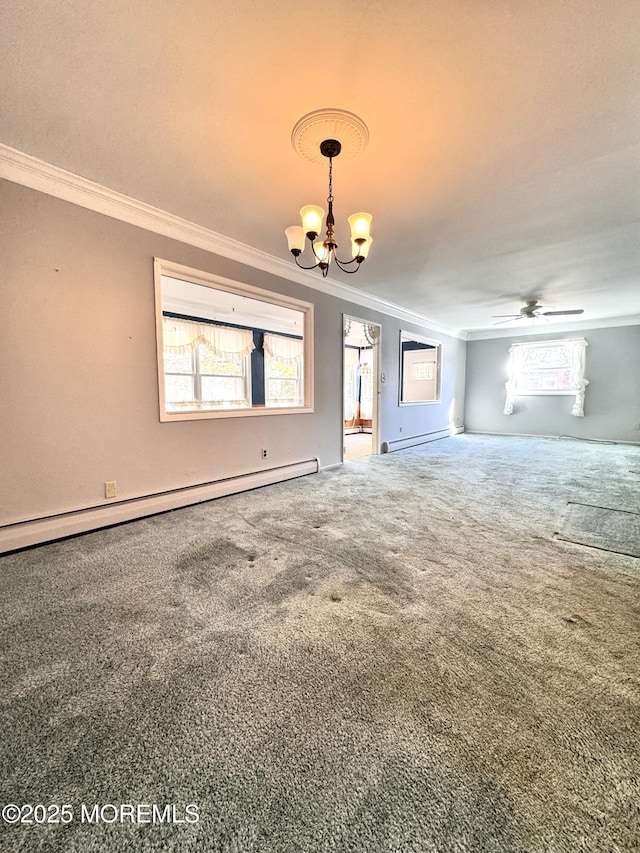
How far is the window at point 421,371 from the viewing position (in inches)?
302

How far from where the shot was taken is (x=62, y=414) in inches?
97.4

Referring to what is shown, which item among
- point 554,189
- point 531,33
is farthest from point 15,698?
point 554,189

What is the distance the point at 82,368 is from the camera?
256cm

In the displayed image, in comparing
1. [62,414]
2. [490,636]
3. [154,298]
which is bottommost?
[490,636]

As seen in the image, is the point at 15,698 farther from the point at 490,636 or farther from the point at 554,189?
the point at 554,189

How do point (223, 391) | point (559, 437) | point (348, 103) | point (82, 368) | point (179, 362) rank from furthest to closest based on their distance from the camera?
1. point (559, 437)
2. point (223, 391)
3. point (179, 362)
4. point (82, 368)
5. point (348, 103)

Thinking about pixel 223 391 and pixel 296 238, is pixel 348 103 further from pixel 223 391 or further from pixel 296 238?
pixel 223 391

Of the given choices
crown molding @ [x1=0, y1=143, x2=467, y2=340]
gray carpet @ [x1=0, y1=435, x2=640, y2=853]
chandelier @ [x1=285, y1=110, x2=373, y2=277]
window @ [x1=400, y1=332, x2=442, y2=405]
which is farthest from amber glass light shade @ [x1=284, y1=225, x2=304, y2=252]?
window @ [x1=400, y1=332, x2=442, y2=405]

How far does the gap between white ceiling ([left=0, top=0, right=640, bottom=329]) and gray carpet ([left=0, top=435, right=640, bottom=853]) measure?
2567mm

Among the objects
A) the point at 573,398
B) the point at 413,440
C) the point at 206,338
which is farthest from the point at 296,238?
the point at 573,398

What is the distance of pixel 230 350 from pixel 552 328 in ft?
22.9

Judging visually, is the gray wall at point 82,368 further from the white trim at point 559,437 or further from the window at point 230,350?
the white trim at point 559,437

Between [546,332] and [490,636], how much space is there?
318 inches

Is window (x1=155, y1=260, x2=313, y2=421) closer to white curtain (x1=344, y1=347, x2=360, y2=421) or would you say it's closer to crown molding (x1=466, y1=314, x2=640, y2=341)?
white curtain (x1=344, y1=347, x2=360, y2=421)
